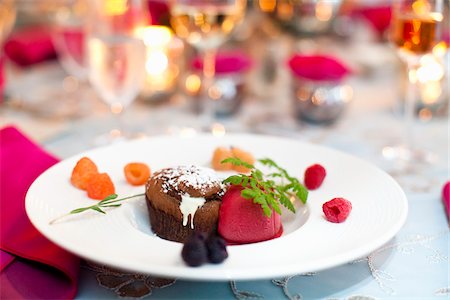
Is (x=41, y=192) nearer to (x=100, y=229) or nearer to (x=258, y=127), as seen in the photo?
(x=100, y=229)

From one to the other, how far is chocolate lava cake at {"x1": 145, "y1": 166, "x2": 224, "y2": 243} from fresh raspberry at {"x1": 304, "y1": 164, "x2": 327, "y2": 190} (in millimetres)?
169

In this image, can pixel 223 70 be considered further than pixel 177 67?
No

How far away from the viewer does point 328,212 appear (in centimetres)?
81

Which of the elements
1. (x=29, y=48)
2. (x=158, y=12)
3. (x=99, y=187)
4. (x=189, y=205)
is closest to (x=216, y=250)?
(x=189, y=205)

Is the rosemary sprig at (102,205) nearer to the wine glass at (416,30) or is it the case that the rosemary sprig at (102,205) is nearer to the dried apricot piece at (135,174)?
the dried apricot piece at (135,174)

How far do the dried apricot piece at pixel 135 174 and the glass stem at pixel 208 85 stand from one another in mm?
538

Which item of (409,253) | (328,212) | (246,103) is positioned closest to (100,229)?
(328,212)

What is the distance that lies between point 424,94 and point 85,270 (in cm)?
109

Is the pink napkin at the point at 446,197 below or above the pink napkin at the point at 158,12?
below

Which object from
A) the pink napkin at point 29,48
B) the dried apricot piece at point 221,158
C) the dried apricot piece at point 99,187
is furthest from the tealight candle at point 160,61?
the dried apricot piece at point 99,187

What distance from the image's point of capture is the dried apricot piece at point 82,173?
898 millimetres

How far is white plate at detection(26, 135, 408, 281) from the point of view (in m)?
0.67

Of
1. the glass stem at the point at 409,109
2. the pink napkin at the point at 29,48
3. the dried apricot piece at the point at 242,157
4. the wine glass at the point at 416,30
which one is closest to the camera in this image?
the dried apricot piece at the point at 242,157

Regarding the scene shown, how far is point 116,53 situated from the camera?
1.38 m
